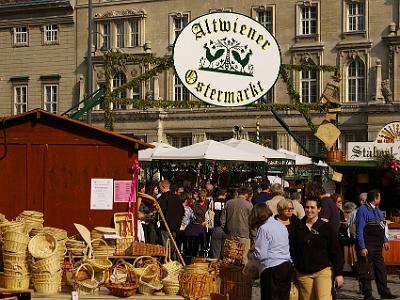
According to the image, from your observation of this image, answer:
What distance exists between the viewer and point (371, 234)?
1468 centimetres

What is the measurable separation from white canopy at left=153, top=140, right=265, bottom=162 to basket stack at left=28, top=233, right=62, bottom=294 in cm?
1287

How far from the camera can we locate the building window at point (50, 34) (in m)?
59.3

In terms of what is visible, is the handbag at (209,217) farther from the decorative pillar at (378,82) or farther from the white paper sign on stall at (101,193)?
the decorative pillar at (378,82)

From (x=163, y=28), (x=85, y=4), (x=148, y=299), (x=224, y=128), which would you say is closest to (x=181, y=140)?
(x=224, y=128)

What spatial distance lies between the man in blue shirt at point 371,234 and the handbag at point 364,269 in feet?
0.37

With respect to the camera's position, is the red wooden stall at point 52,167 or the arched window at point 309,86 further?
the arched window at point 309,86

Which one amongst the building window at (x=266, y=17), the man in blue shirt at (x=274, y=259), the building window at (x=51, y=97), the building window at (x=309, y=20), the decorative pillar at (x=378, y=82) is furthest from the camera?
the building window at (x=51, y=97)

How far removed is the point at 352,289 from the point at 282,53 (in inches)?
1436

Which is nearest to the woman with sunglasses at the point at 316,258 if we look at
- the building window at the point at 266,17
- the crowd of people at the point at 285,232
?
the crowd of people at the point at 285,232

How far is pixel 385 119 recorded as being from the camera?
48.8 m

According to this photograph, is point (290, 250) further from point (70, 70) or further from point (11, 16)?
point (11, 16)

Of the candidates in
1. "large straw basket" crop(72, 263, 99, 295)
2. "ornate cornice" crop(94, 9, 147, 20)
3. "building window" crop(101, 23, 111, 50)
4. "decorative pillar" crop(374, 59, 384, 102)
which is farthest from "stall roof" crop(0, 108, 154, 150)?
"building window" crop(101, 23, 111, 50)

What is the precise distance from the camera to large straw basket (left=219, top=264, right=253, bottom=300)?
11570 mm

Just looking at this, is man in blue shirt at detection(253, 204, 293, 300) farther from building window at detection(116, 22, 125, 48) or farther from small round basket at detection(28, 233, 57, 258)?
building window at detection(116, 22, 125, 48)
